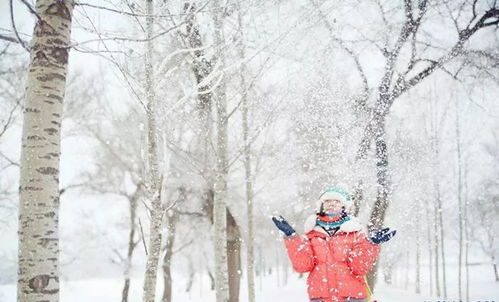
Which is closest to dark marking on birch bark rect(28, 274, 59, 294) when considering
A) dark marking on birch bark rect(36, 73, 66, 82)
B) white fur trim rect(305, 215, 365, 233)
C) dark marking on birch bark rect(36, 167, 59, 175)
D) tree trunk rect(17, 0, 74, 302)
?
tree trunk rect(17, 0, 74, 302)

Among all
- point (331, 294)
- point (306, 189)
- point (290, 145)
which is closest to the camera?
point (331, 294)

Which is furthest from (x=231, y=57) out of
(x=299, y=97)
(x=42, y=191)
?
(x=42, y=191)

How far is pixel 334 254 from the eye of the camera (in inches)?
133

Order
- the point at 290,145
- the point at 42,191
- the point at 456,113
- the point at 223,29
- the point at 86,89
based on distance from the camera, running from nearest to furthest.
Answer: the point at 42,191 → the point at 223,29 → the point at 290,145 → the point at 86,89 → the point at 456,113

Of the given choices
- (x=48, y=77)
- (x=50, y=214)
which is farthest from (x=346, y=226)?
(x=48, y=77)

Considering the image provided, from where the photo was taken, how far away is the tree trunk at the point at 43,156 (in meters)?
2.55

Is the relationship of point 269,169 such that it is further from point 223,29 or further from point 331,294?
point 331,294

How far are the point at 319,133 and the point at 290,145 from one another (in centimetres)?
178

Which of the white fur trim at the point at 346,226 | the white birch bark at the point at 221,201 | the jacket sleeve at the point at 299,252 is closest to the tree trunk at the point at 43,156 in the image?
the jacket sleeve at the point at 299,252

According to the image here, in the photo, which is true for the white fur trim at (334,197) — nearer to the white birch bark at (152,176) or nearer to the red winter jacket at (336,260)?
the red winter jacket at (336,260)

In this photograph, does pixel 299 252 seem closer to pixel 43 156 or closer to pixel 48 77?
pixel 43 156

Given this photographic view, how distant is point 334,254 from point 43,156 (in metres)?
2.34

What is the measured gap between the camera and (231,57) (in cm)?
683

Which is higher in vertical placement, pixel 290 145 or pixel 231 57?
pixel 231 57
